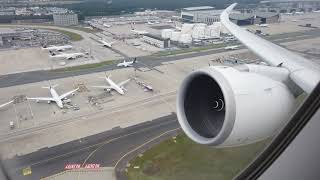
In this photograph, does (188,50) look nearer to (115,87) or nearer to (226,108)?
(115,87)

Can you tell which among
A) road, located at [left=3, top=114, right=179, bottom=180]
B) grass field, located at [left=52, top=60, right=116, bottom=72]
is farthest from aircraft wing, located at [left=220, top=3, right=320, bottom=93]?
grass field, located at [left=52, top=60, right=116, bottom=72]

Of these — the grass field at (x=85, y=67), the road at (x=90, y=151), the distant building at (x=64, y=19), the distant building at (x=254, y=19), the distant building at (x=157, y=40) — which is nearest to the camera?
the road at (x=90, y=151)

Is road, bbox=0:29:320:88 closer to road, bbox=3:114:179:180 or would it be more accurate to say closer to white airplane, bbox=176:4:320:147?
road, bbox=3:114:179:180

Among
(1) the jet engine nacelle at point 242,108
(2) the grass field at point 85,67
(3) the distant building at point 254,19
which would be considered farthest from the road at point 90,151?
(3) the distant building at point 254,19

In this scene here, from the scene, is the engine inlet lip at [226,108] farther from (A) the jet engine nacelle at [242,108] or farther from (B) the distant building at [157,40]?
(B) the distant building at [157,40]

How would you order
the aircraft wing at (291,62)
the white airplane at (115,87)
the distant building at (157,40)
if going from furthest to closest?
the distant building at (157,40) → the white airplane at (115,87) → the aircraft wing at (291,62)

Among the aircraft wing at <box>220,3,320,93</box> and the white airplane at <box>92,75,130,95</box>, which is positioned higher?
the aircraft wing at <box>220,3,320,93</box>

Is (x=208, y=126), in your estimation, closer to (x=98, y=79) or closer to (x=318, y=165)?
(x=318, y=165)

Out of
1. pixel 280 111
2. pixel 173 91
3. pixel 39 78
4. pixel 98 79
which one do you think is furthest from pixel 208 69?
pixel 39 78
